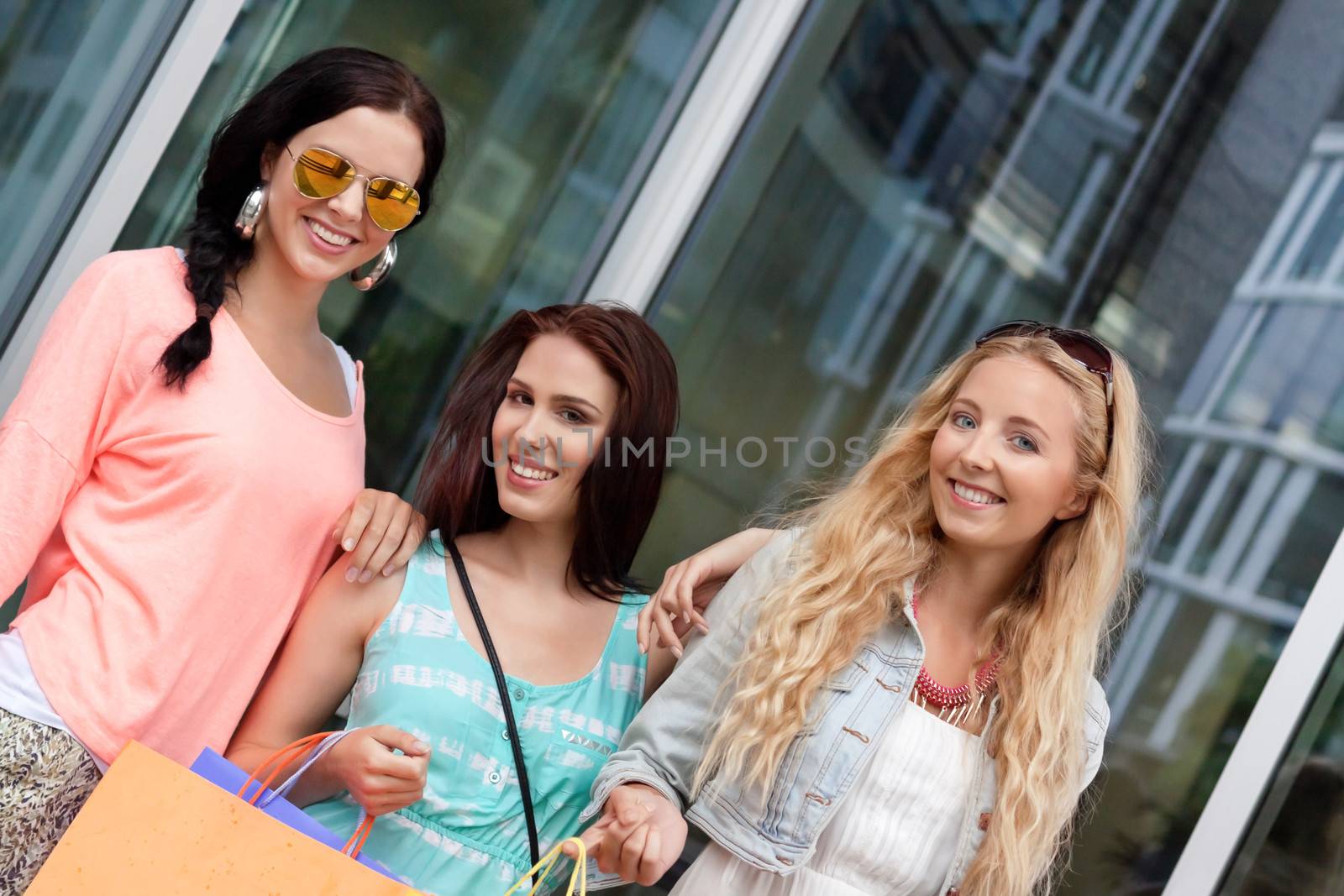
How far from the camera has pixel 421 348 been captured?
2.96 m

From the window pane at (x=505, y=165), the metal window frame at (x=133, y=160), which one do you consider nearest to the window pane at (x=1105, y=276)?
the window pane at (x=505, y=165)

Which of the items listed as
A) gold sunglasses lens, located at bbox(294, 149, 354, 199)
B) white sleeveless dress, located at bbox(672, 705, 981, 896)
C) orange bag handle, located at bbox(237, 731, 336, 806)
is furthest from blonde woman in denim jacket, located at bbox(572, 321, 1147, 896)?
gold sunglasses lens, located at bbox(294, 149, 354, 199)

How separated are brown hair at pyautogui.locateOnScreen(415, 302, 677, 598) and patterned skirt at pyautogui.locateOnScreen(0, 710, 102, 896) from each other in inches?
27.0

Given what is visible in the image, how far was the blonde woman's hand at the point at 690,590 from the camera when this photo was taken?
6.33ft

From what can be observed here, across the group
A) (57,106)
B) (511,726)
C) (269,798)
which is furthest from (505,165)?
(269,798)

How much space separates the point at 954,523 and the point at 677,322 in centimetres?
142

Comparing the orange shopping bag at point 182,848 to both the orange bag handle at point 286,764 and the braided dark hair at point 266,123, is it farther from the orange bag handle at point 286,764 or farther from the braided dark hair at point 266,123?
the braided dark hair at point 266,123

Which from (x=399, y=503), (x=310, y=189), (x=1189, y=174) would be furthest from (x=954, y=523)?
(x=1189, y=174)

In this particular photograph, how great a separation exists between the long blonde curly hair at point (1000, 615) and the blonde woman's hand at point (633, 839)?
0.15m

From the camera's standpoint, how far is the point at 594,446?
2037 millimetres

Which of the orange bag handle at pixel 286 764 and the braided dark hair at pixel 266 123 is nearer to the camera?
the orange bag handle at pixel 286 764

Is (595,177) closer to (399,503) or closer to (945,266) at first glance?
(945,266)

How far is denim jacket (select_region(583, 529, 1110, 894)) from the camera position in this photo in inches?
72.8

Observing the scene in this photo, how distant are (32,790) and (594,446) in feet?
3.21
